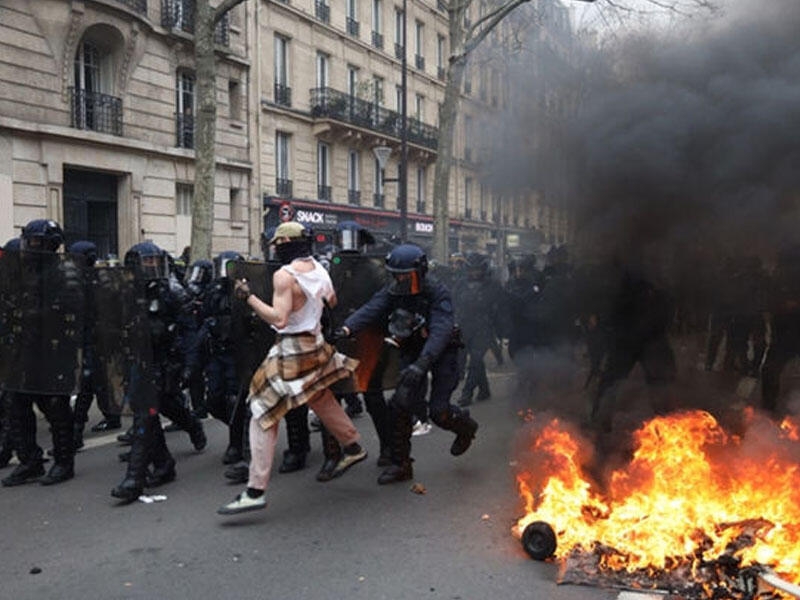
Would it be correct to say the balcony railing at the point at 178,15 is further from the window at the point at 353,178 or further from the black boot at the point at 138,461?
the black boot at the point at 138,461

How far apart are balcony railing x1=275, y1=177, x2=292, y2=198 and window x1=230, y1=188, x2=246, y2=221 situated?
140 cm

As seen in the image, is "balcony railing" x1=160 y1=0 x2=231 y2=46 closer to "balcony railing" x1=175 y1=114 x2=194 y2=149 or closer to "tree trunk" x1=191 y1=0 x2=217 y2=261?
"balcony railing" x1=175 y1=114 x2=194 y2=149

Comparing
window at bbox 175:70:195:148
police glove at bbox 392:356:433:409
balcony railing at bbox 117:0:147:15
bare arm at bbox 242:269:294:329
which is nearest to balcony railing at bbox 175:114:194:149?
window at bbox 175:70:195:148

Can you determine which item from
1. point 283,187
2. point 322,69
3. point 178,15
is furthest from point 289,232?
point 322,69

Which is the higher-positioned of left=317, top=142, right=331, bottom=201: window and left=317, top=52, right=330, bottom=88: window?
left=317, top=52, right=330, bottom=88: window

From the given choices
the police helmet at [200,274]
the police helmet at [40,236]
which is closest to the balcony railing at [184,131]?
the police helmet at [200,274]

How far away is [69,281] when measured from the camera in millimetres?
4934

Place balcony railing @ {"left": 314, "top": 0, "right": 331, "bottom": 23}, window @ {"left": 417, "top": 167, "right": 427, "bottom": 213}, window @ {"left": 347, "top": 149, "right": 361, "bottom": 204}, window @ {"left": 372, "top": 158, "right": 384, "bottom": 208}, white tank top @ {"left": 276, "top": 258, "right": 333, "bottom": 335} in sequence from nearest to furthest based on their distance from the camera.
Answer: white tank top @ {"left": 276, "top": 258, "right": 333, "bottom": 335} < balcony railing @ {"left": 314, "top": 0, "right": 331, "bottom": 23} < window @ {"left": 347, "top": 149, "right": 361, "bottom": 204} < window @ {"left": 372, "top": 158, "right": 384, "bottom": 208} < window @ {"left": 417, "top": 167, "right": 427, "bottom": 213}

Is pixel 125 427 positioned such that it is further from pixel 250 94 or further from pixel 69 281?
pixel 250 94

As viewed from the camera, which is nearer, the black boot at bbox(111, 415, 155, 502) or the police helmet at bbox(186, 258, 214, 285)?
the black boot at bbox(111, 415, 155, 502)

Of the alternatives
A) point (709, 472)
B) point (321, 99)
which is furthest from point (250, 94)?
point (709, 472)

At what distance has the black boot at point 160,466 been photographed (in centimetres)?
510

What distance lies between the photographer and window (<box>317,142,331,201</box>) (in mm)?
23969

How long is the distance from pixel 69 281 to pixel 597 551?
11.5ft
